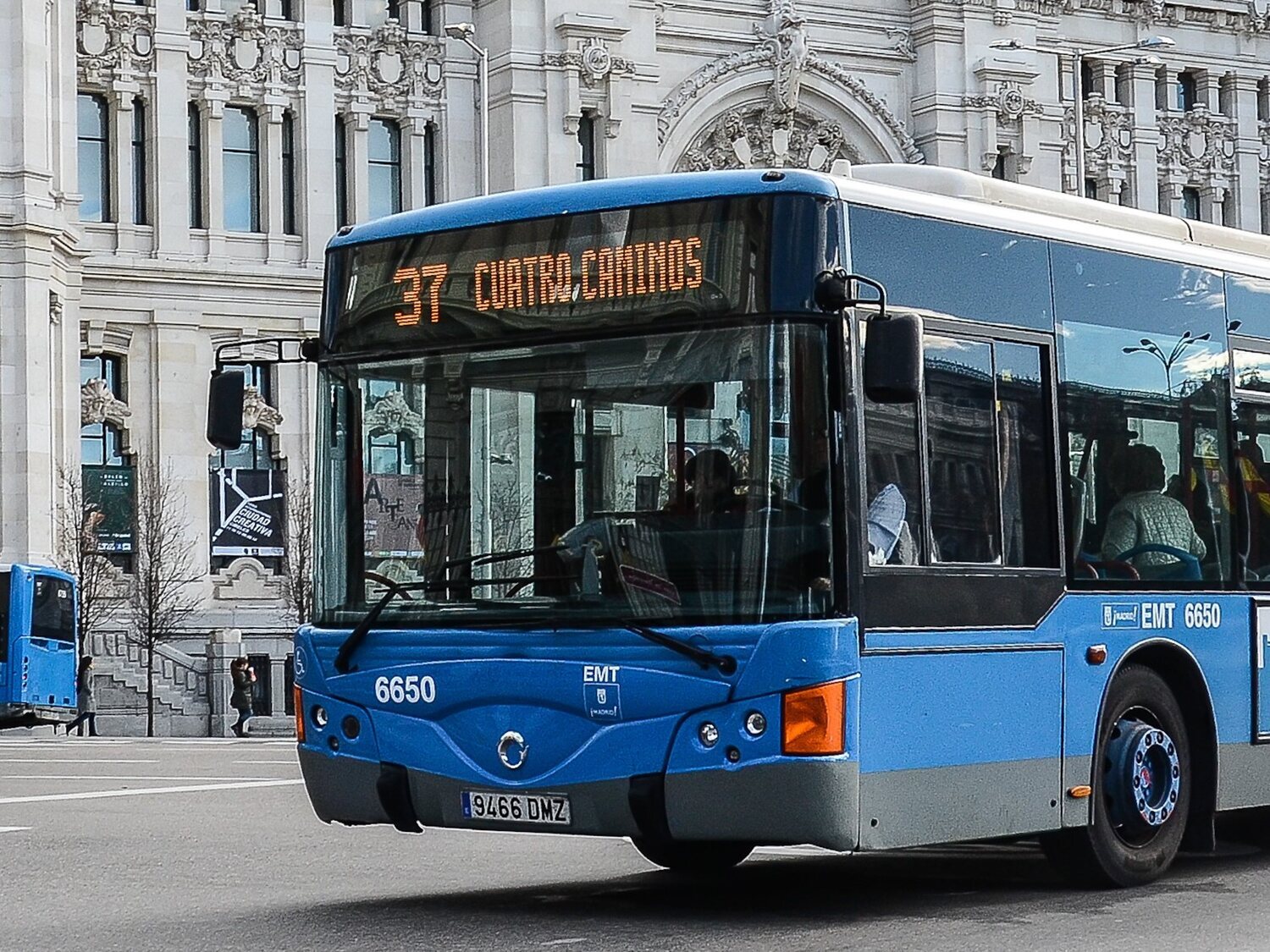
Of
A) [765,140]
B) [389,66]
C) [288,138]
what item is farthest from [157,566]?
[765,140]

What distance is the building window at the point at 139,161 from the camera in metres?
52.9

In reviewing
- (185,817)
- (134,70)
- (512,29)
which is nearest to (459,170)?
(512,29)

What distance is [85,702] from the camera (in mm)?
42625

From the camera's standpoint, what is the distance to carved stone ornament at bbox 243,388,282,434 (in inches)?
2087

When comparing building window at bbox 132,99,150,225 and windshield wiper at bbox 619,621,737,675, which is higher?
building window at bbox 132,99,150,225

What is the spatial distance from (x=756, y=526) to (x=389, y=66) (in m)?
47.8

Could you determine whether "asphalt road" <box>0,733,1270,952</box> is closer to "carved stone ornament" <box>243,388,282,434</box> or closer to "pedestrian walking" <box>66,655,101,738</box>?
"pedestrian walking" <box>66,655,101,738</box>

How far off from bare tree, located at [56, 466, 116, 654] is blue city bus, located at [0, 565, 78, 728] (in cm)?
518

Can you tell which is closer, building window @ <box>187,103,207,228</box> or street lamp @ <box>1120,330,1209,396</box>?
street lamp @ <box>1120,330,1209,396</box>

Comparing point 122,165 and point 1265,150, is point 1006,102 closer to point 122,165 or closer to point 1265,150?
point 1265,150

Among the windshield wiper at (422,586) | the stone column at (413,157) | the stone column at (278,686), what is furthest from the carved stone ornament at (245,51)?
the windshield wiper at (422,586)

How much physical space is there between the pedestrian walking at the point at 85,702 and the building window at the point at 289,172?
40.5ft

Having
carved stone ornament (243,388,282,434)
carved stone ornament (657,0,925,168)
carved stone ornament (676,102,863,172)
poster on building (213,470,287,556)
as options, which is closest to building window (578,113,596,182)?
carved stone ornament (657,0,925,168)

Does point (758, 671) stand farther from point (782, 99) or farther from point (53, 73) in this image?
point (782, 99)
